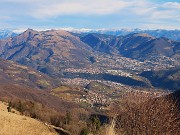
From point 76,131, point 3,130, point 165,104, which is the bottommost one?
point 76,131

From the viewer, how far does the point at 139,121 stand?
41812mm

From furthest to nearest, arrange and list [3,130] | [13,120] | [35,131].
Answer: [13,120] → [35,131] → [3,130]

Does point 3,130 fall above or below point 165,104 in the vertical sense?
below

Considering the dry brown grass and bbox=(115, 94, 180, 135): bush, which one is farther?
the dry brown grass

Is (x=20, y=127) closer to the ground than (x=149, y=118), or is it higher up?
closer to the ground

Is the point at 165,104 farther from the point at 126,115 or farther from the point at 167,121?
the point at 126,115

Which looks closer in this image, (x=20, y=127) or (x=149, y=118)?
(x=149, y=118)

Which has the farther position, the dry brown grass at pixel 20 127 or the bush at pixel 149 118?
the dry brown grass at pixel 20 127

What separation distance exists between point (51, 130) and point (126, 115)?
12.8m

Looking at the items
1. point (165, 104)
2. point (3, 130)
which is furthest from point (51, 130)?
point (165, 104)

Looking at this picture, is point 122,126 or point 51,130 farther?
point 51,130

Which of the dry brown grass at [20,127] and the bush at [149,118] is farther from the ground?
the bush at [149,118]

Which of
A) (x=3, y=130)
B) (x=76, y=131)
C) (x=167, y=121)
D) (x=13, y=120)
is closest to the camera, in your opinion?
(x=167, y=121)

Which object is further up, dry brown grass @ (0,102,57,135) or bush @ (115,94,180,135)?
bush @ (115,94,180,135)
